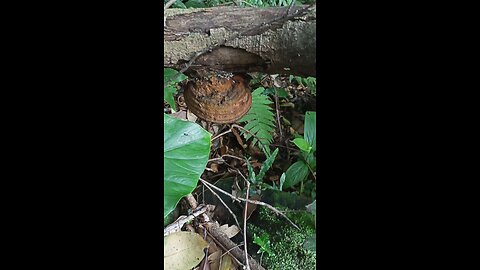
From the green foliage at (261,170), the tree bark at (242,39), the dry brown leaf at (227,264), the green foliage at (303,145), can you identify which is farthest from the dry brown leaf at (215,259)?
the tree bark at (242,39)

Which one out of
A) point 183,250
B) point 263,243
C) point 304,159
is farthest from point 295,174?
point 183,250

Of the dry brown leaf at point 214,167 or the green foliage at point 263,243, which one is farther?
the dry brown leaf at point 214,167

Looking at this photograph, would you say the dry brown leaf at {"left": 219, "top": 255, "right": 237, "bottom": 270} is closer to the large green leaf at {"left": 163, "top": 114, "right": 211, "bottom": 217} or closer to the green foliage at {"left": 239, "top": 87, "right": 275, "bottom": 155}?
the green foliage at {"left": 239, "top": 87, "right": 275, "bottom": 155}

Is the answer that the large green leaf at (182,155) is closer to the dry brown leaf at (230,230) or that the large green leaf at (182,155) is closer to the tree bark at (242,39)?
the tree bark at (242,39)

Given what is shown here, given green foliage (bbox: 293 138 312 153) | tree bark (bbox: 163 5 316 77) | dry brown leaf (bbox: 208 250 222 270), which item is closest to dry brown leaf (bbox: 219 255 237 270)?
dry brown leaf (bbox: 208 250 222 270)

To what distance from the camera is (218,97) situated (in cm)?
70

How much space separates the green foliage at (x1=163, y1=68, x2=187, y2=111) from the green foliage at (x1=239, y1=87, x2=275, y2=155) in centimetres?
18

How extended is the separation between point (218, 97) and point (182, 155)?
0.11 m

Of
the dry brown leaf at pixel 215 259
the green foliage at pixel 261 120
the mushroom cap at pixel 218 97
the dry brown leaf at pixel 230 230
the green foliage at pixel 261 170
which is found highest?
the mushroom cap at pixel 218 97

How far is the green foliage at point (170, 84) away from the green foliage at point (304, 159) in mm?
229

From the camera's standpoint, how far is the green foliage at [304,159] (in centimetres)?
86
